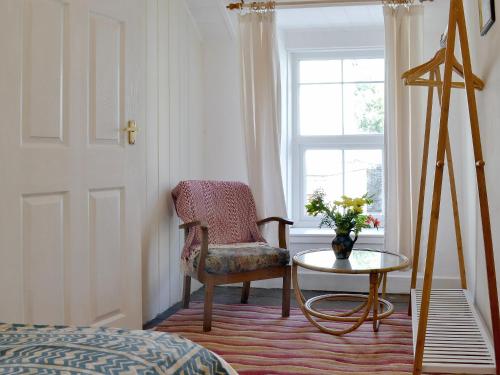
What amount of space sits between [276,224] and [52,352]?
→ 115 inches

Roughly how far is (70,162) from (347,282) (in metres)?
2.40

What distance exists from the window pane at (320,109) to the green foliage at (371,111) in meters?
0.18

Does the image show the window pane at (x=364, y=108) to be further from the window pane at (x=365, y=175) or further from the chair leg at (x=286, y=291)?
the chair leg at (x=286, y=291)

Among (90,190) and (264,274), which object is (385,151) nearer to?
(264,274)

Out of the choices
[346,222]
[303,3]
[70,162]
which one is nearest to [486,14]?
[346,222]

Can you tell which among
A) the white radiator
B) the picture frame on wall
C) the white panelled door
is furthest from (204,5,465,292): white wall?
the picture frame on wall

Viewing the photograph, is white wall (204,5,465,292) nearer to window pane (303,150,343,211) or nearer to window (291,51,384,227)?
window (291,51,384,227)

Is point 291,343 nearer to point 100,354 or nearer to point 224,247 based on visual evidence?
point 224,247

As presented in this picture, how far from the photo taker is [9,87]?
2.08m

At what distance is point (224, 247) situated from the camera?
11.4ft

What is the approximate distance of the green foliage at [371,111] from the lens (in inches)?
179

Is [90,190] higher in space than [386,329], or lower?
higher

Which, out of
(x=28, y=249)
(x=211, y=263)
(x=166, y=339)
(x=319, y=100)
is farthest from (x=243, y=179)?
(x=166, y=339)

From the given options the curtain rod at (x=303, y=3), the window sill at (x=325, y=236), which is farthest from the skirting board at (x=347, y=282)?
the curtain rod at (x=303, y=3)
